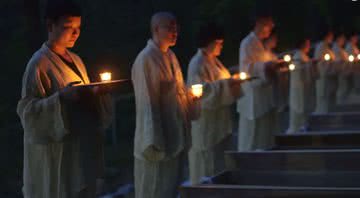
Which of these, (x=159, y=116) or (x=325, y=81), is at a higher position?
(x=325, y=81)

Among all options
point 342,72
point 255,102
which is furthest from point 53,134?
point 342,72

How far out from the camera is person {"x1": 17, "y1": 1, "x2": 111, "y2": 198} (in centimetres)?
467

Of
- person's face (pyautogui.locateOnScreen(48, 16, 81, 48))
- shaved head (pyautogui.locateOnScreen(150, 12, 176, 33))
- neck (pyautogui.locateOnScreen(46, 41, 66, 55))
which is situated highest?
shaved head (pyautogui.locateOnScreen(150, 12, 176, 33))

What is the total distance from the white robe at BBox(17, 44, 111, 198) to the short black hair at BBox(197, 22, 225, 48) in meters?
3.14

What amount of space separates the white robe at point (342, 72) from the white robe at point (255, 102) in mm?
5641

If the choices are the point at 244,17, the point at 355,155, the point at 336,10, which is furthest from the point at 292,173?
the point at 336,10

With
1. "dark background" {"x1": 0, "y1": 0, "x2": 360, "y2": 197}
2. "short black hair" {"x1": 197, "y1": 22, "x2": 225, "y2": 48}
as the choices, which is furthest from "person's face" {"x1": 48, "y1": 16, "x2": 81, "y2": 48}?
"short black hair" {"x1": 197, "y1": 22, "x2": 225, "y2": 48}

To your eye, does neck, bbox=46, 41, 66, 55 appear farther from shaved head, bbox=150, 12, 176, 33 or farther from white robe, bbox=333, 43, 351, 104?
white robe, bbox=333, 43, 351, 104

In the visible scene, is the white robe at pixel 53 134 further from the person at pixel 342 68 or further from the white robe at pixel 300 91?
the person at pixel 342 68

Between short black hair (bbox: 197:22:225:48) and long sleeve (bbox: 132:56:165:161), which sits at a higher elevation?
short black hair (bbox: 197:22:225:48)

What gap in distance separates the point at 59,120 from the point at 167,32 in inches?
67.6

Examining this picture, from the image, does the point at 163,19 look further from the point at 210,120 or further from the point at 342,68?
the point at 342,68

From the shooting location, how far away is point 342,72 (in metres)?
15.6

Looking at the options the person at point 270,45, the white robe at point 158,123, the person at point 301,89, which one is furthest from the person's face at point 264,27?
the person at point 301,89
